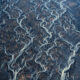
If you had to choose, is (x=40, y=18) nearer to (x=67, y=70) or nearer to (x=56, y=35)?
(x=56, y=35)

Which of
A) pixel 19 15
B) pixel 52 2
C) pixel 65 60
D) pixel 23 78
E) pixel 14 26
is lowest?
pixel 23 78

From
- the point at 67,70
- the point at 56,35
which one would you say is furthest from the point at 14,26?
the point at 67,70

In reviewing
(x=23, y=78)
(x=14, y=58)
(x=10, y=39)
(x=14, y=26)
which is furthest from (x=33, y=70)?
(x=14, y=26)

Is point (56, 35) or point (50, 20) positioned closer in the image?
point (56, 35)

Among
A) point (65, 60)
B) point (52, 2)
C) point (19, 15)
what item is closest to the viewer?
point (65, 60)

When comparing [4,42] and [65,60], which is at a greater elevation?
[4,42]

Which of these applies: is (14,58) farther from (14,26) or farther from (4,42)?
(14,26)

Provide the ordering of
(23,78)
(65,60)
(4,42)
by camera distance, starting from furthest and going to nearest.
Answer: (4,42), (65,60), (23,78)
